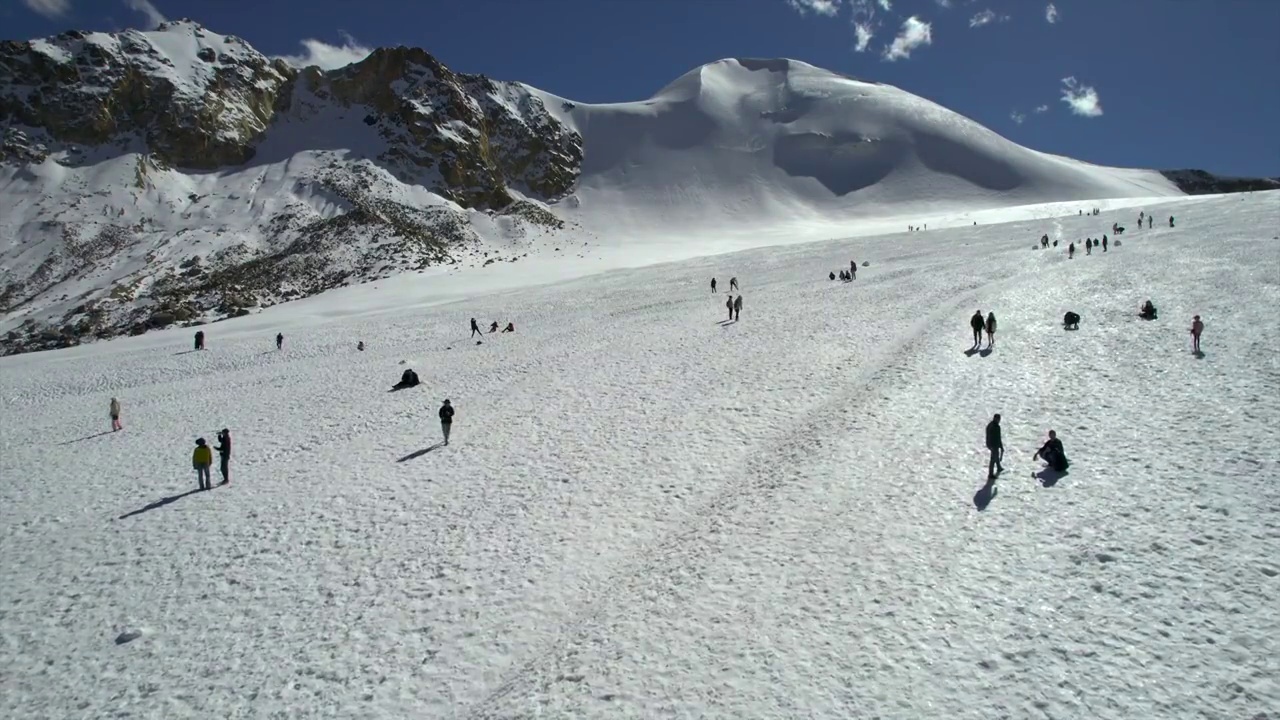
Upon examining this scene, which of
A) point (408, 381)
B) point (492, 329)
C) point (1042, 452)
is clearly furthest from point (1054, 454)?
point (492, 329)

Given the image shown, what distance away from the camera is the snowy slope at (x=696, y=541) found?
27.9 feet

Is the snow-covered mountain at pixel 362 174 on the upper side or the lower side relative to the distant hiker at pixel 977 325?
upper

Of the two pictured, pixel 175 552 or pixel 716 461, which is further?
pixel 716 461

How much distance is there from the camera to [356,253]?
7781 centimetres

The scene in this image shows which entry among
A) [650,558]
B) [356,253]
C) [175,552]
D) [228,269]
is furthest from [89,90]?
[650,558]

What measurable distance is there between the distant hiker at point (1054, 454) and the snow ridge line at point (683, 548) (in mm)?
4438

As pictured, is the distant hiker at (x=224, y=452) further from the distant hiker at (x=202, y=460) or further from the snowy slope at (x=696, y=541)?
the snowy slope at (x=696, y=541)

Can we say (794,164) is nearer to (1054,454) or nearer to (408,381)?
(408,381)

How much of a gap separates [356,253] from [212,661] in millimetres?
74973

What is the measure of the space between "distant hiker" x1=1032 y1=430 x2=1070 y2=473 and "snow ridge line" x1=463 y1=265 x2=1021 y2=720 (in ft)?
14.6

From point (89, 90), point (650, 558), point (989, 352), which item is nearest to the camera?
point (650, 558)

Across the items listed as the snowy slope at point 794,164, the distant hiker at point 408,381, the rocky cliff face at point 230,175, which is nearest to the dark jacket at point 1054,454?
the distant hiker at point 408,381

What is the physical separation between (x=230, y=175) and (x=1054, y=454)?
396 feet

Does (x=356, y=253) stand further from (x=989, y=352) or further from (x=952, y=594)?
(x=952, y=594)
